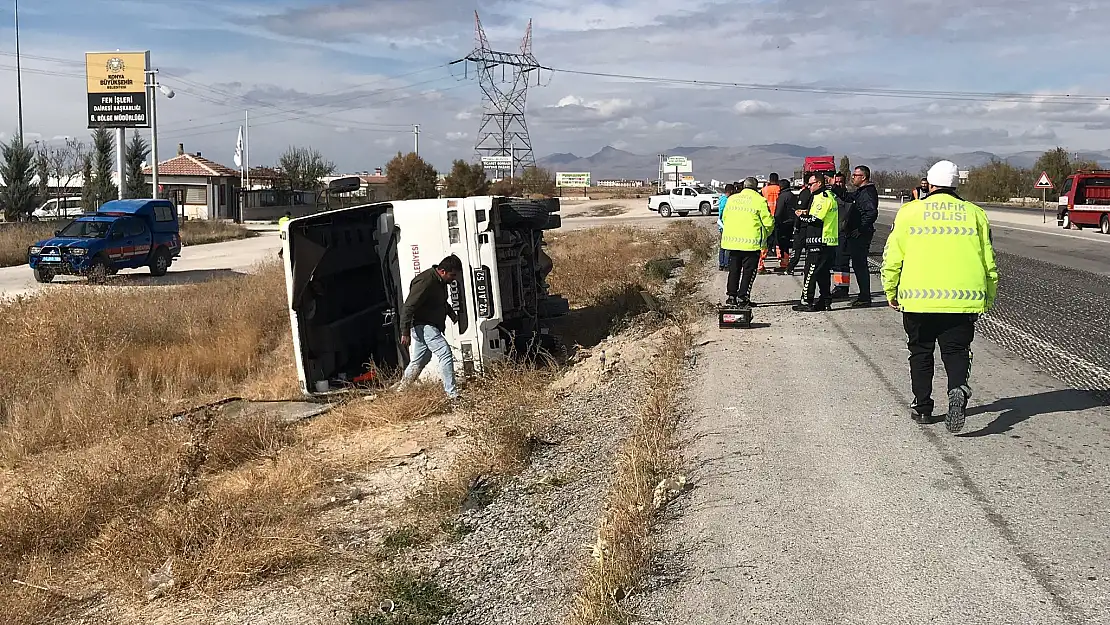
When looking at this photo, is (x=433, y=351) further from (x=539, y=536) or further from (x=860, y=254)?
(x=860, y=254)

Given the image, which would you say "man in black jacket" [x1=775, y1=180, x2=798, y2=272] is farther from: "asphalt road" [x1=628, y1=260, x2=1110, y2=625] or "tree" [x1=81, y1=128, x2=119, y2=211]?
"tree" [x1=81, y1=128, x2=119, y2=211]

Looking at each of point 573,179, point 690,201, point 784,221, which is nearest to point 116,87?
point 690,201

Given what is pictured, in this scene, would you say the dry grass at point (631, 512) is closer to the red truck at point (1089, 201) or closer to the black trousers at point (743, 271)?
the black trousers at point (743, 271)

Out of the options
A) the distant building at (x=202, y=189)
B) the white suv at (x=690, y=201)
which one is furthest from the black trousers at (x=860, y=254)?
the distant building at (x=202, y=189)

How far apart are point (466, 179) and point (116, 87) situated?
29.7 metres

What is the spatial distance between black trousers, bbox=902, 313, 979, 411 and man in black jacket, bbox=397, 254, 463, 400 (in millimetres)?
4887

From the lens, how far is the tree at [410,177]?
7144 centimetres

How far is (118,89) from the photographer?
153 ft

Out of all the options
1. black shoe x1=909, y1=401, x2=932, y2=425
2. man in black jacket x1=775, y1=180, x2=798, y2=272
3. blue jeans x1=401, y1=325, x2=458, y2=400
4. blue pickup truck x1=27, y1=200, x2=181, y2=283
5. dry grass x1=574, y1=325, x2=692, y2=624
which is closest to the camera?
dry grass x1=574, y1=325, x2=692, y2=624

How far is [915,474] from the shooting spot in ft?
19.0

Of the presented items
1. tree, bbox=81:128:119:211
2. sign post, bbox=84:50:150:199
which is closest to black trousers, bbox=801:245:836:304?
Result: sign post, bbox=84:50:150:199

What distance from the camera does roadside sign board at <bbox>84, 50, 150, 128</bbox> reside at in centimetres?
4647

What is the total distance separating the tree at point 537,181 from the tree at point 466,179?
14.4m

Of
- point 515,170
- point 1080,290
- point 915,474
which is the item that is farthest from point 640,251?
point 515,170
